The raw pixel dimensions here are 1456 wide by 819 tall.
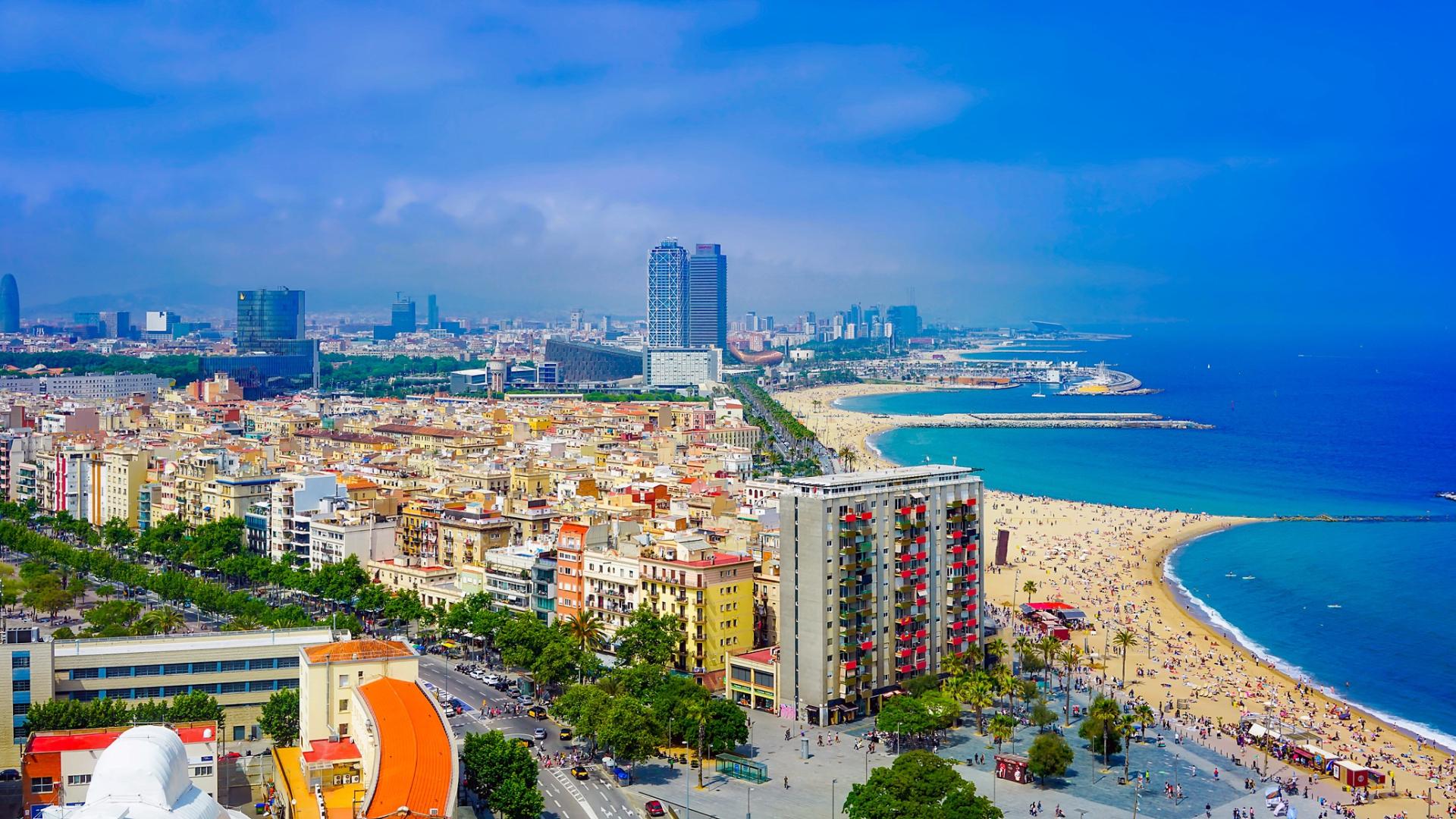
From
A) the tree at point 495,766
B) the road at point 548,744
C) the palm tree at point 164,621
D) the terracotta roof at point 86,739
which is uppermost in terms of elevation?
the terracotta roof at point 86,739

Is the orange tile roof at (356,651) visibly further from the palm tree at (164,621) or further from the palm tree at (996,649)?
the palm tree at (996,649)

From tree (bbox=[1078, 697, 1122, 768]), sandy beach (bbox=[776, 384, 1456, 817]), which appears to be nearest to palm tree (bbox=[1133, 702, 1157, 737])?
tree (bbox=[1078, 697, 1122, 768])

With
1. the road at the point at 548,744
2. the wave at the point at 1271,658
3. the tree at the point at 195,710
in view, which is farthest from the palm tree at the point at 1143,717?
the tree at the point at 195,710

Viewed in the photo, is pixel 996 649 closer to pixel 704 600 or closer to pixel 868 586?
pixel 868 586

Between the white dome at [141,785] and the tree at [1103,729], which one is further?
the tree at [1103,729]

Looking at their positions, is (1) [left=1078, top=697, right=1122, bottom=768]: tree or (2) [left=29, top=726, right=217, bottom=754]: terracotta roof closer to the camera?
(2) [left=29, top=726, right=217, bottom=754]: terracotta roof

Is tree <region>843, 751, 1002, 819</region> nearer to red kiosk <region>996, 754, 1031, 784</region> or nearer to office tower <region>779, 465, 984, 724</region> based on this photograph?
red kiosk <region>996, 754, 1031, 784</region>

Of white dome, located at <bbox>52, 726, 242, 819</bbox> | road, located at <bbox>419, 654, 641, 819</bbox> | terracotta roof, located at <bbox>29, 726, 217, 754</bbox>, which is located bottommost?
road, located at <bbox>419, 654, 641, 819</bbox>
